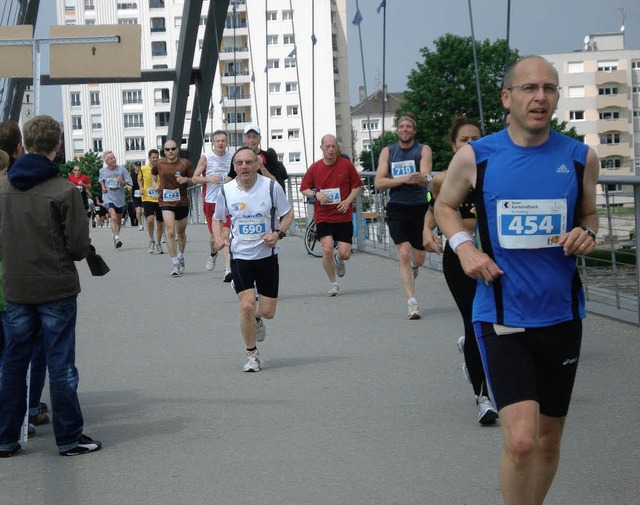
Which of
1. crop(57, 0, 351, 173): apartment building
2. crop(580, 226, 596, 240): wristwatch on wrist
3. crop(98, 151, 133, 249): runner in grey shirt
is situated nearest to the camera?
crop(580, 226, 596, 240): wristwatch on wrist

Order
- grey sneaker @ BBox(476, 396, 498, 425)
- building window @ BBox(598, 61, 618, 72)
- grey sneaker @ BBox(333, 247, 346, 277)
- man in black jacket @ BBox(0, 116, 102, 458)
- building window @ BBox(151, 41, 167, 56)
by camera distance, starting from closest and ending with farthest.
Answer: man in black jacket @ BBox(0, 116, 102, 458)
grey sneaker @ BBox(476, 396, 498, 425)
grey sneaker @ BBox(333, 247, 346, 277)
building window @ BBox(151, 41, 167, 56)
building window @ BBox(598, 61, 618, 72)

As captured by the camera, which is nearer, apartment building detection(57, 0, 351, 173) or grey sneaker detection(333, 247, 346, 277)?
grey sneaker detection(333, 247, 346, 277)

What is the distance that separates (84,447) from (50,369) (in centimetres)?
46

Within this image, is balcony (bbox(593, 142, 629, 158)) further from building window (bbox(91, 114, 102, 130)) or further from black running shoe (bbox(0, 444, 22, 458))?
black running shoe (bbox(0, 444, 22, 458))

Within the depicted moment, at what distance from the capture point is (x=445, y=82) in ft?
258

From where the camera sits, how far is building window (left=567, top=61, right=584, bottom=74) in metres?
126

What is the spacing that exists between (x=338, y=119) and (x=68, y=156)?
27759 millimetres

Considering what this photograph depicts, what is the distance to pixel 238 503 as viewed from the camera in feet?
18.2

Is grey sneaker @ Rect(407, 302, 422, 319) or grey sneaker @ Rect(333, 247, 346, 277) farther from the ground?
grey sneaker @ Rect(333, 247, 346, 277)

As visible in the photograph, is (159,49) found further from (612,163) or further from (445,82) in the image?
(445,82)

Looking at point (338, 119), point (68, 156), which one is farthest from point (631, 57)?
point (68, 156)

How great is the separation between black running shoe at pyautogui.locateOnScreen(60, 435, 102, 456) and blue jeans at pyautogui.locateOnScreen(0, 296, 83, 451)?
22 mm

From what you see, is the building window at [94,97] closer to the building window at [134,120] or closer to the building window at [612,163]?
the building window at [134,120]

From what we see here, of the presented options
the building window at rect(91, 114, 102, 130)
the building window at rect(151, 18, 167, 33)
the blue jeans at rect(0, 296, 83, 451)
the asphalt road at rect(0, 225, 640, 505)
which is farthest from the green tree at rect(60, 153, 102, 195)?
the blue jeans at rect(0, 296, 83, 451)
